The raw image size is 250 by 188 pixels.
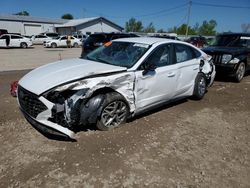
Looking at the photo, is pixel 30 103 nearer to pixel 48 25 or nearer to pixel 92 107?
pixel 92 107

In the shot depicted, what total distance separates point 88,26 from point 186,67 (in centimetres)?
4758

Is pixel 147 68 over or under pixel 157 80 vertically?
over

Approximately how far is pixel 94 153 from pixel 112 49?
7.98 ft

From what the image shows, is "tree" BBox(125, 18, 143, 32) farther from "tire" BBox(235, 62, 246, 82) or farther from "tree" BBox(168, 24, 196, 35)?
"tire" BBox(235, 62, 246, 82)

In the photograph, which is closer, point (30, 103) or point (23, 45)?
point (30, 103)

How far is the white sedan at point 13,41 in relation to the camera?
2508 centimetres

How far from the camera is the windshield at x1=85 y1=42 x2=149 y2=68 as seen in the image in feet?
14.6

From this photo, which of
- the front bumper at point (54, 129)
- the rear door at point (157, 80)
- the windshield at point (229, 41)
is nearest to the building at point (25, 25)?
the windshield at point (229, 41)

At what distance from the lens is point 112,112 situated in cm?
409

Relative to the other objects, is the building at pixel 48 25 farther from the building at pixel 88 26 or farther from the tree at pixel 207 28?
the tree at pixel 207 28

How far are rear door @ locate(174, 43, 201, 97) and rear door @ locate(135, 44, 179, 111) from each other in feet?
0.68

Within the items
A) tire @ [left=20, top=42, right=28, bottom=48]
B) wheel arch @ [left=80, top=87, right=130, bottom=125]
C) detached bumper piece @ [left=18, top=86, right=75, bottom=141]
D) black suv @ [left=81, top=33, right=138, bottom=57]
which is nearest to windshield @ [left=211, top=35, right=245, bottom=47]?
black suv @ [left=81, top=33, right=138, bottom=57]

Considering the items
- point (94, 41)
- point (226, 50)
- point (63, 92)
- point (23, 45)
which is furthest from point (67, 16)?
point (63, 92)

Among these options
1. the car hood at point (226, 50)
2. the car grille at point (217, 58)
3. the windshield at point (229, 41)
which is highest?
the windshield at point (229, 41)
